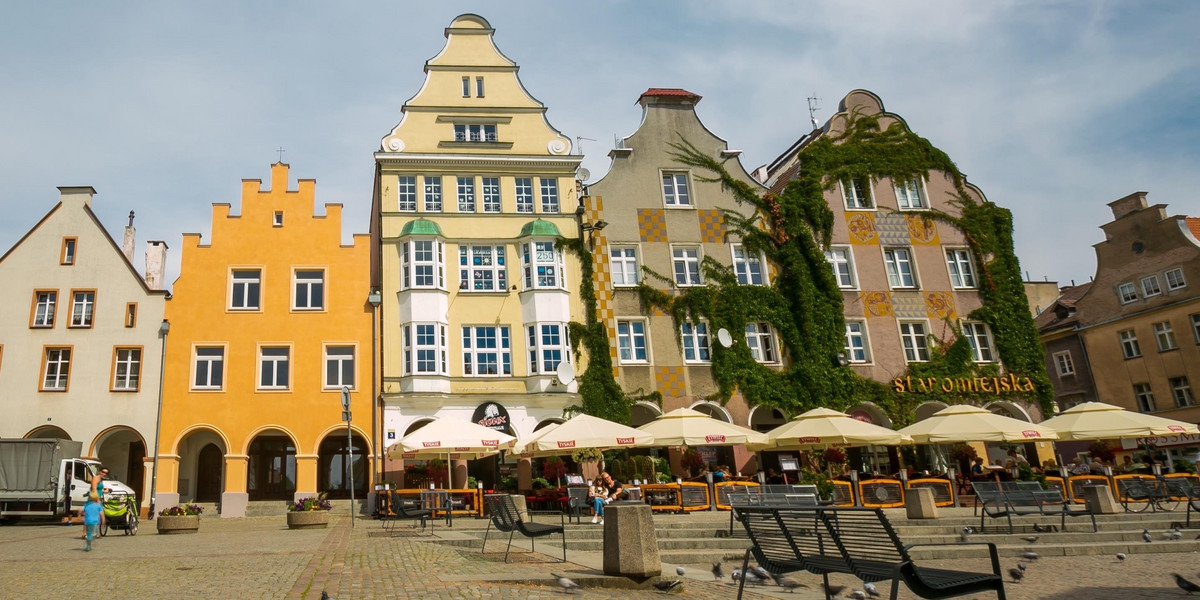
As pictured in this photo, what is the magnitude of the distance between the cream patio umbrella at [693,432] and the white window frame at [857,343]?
10.7 metres

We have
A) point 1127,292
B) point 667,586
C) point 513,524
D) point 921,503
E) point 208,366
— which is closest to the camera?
point 667,586

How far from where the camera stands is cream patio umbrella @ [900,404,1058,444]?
21906 millimetres

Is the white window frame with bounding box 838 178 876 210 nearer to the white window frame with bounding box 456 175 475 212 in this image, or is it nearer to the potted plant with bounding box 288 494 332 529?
the white window frame with bounding box 456 175 475 212

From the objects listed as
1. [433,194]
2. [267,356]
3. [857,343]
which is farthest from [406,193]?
[857,343]

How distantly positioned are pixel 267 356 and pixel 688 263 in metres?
15.7

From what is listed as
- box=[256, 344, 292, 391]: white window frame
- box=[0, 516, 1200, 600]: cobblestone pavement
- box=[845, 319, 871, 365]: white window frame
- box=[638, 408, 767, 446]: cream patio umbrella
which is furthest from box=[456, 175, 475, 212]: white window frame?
box=[0, 516, 1200, 600]: cobblestone pavement

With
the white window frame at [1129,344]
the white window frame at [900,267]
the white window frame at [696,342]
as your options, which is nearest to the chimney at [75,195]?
→ the white window frame at [696,342]

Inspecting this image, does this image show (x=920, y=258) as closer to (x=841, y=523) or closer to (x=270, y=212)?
(x=270, y=212)

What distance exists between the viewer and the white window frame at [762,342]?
1230 inches

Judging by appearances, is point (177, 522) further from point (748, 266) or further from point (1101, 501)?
point (748, 266)

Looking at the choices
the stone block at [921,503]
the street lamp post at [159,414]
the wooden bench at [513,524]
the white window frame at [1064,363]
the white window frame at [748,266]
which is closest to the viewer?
the wooden bench at [513,524]

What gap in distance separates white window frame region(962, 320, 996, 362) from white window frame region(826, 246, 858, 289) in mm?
4969

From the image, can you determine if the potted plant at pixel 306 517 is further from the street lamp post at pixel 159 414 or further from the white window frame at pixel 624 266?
the white window frame at pixel 624 266

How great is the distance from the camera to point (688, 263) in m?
31.9
